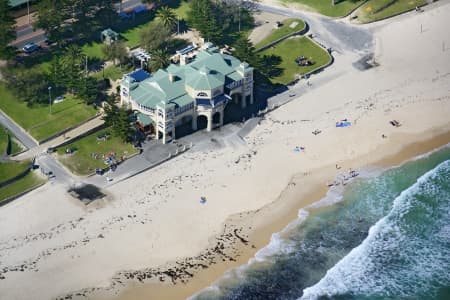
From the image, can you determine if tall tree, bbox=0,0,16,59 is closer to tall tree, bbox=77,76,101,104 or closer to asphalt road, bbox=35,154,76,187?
tall tree, bbox=77,76,101,104

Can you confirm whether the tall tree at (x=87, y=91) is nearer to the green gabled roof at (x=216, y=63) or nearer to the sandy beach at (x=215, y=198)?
the green gabled roof at (x=216, y=63)

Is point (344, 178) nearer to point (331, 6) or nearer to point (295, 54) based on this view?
point (295, 54)

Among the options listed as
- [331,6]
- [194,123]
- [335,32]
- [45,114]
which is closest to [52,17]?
[45,114]

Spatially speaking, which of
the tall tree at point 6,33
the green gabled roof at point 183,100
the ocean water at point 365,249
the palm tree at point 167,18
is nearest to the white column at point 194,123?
the green gabled roof at point 183,100

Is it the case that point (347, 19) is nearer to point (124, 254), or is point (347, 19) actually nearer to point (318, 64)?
point (318, 64)

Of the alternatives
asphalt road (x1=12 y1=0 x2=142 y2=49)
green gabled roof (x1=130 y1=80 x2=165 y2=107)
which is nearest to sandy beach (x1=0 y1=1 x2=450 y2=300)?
green gabled roof (x1=130 y1=80 x2=165 y2=107)

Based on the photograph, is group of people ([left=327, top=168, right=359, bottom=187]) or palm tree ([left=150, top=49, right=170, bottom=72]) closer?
group of people ([left=327, top=168, right=359, bottom=187])
